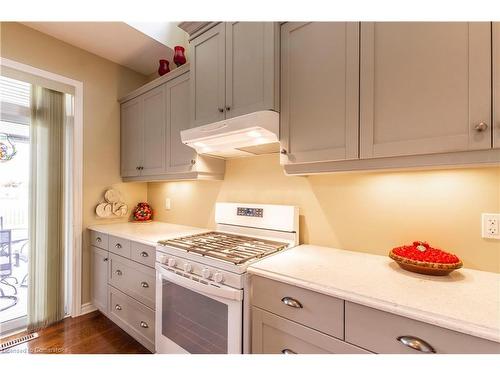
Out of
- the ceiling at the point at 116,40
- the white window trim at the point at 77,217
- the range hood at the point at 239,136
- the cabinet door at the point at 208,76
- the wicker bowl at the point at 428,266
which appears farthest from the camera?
the white window trim at the point at 77,217

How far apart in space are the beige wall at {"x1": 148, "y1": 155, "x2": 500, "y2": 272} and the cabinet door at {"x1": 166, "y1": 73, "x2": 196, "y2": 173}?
411 mm

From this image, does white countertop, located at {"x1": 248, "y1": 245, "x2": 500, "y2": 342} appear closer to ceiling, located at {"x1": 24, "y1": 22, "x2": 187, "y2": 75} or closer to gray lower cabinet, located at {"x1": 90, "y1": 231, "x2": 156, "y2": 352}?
gray lower cabinet, located at {"x1": 90, "y1": 231, "x2": 156, "y2": 352}

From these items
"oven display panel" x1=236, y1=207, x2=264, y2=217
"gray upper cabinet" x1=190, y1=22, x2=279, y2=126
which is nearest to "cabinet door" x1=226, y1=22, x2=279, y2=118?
"gray upper cabinet" x1=190, y1=22, x2=279, y2=126

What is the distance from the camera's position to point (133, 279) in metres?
1.82

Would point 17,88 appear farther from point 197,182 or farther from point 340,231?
point 340,231

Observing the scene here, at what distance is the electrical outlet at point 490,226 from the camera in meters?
1.03

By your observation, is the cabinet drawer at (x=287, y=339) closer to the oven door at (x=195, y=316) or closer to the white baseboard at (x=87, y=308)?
the oven door at (x=195, y=316)

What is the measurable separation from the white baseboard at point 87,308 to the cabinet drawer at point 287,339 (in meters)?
2.09

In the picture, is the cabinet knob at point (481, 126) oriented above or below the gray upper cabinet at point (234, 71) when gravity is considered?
below

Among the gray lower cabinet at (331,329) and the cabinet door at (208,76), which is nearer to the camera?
the gray lower cabinet at (331,329)

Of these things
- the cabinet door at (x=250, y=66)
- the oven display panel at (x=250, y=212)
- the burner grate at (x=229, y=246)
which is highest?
the cabinet door at (x=250, y=66)

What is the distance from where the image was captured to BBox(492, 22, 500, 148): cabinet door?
31.6 inches

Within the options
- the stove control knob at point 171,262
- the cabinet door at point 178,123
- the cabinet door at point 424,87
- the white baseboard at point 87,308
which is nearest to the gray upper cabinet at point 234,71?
the cabinet door at point 178,123
